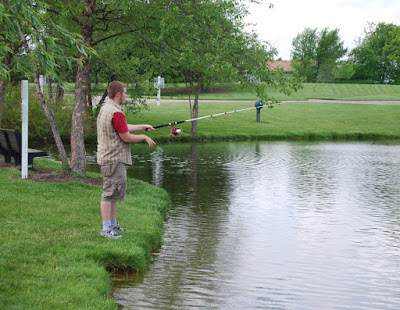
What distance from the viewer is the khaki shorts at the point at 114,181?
748 cm

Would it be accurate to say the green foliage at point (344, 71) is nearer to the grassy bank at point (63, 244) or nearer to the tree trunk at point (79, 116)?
the tree trunk at point (79, 116)

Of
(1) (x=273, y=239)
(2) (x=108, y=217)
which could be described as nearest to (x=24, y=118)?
(2) (x=108, y=217)

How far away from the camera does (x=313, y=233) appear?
954 cm

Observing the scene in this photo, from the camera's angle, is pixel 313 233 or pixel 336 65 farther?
pixel 336 65

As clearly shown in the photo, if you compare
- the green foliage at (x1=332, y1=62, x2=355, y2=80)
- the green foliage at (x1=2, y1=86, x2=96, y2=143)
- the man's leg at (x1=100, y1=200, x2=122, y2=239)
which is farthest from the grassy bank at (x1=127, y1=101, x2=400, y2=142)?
the green foliage at (x1=332, y1=62, x2=355, y2=80)

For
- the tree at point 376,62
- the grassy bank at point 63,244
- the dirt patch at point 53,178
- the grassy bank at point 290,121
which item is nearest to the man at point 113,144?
the grassy bank at point 63,244

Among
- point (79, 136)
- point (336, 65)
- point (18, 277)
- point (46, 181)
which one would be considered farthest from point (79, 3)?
point (336, 65)

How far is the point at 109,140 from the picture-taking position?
748cm

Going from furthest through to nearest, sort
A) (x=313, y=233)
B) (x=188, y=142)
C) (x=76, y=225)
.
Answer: (x=188, y=142) < (x=313, y=233) < (x=76, y=225)

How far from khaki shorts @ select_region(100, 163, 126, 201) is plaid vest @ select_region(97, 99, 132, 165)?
8 centimetres

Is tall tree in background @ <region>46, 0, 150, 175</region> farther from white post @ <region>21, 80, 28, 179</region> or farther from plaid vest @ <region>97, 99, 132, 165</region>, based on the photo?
plaid vest @ <region>97, 99, 132, 165</region>

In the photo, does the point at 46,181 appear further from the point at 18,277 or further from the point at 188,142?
the point at 188,142

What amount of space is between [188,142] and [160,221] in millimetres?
18231

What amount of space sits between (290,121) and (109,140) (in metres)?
31.3
